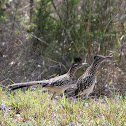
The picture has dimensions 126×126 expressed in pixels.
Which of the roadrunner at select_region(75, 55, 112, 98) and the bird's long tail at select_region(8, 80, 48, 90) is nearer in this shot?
the bird's long tail at select_region(8, 80, 48, 90)

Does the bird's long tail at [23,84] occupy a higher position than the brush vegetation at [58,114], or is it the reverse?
the bird's long tail at [23,84]

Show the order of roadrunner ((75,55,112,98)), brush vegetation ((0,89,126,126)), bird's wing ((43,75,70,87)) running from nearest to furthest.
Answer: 1. brush vegetation ((0,89,126,126))
2. roadrunner ((75,55,112,98))
3. bird's wing ((43,75,70,87))

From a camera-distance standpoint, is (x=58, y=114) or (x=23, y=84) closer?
(x=58, y=114)

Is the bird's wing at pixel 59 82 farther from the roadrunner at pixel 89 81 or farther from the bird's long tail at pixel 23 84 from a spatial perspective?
the roadrunner at pixel 89 81

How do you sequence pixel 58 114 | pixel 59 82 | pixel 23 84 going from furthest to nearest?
pixel 59 82 < pixel 23 84 < pixel 58 114

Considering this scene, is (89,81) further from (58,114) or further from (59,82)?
(58,114)

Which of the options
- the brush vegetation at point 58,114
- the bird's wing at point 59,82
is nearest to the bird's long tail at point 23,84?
the bird's wing at point 59,82

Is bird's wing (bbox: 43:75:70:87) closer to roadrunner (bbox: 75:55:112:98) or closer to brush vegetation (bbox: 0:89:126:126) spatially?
roadrunner (bbox: 75:55:112:98)

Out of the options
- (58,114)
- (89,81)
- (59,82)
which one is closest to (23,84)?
(59,82)

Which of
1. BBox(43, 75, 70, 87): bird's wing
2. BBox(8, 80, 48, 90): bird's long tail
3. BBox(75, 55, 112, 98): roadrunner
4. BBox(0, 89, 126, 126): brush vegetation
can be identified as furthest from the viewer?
BBox(43, 75, 70, 87): bird's wing

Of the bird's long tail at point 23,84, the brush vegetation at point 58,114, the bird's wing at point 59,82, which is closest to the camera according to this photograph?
the brush vegetation at point 58,114

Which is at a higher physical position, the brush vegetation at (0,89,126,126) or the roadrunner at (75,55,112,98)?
the roadrunner at (75,55,112,98)

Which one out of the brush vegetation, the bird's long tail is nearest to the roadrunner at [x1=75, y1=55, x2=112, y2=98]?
the brush vegetation

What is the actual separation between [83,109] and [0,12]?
15.8 ft
